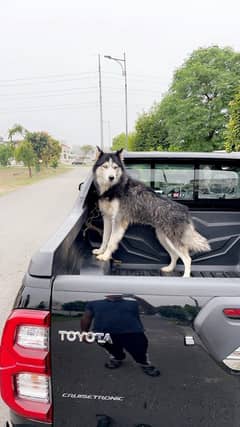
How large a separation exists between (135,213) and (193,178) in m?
0.86

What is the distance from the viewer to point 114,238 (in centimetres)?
303

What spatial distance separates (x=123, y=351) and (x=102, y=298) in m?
0.21

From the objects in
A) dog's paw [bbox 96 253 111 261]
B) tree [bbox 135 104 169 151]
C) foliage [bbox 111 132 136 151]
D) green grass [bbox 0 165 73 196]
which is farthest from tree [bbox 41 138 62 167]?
dog's paw [bbox 96 253 111 261]

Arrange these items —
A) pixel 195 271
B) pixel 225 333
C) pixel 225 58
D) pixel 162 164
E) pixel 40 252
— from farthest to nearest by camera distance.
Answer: pixel 225 58
pixel 162 164
pixel 195 271
pixel 40 252
pixel 225 333

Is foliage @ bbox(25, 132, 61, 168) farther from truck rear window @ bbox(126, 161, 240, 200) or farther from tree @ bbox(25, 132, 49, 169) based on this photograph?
truck rear window @ bbox(126, 161, 240, 200)

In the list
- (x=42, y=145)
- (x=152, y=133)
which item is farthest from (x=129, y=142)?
(x=42, y=145)

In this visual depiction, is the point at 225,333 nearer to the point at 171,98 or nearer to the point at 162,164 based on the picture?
the point at 162,164

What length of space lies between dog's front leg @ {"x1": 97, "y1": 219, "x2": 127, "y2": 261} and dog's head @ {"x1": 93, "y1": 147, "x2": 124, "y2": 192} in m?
0.36

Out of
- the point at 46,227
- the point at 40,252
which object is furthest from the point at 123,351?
the point at 46,227

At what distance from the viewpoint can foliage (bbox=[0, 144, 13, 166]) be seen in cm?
4869

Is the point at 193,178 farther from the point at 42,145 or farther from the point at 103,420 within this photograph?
the point at 42,145

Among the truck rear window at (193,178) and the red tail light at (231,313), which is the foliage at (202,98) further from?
the red tail light at (231,313)

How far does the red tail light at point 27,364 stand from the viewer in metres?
1.24

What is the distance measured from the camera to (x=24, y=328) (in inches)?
49.0
